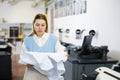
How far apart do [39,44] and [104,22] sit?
7.37ft

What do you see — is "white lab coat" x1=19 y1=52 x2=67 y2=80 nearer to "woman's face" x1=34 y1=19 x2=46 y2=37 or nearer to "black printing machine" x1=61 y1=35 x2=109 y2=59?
"woman's face" x1=34 y1=19 x2=46 y2=37

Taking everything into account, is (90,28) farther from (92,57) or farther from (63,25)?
(63,25)

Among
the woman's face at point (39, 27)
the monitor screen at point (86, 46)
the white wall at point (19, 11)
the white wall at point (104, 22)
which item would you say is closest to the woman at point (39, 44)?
the woman's face at point (39, 27)

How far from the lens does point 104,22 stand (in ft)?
13.3

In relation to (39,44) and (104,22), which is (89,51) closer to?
(104,22)

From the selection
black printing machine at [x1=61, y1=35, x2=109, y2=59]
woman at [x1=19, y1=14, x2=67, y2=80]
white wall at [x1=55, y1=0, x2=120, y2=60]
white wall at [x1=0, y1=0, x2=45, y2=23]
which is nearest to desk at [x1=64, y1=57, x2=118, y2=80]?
black printing machine at [x1=61, y1=35, x2=109, y2=59]

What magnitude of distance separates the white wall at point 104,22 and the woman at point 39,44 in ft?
5.84

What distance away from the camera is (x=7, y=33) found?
10.5 m

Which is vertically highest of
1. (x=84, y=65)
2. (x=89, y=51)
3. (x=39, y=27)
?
(x=39, y=27)

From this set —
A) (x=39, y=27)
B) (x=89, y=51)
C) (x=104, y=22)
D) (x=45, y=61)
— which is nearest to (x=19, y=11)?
(x=104, y=22)

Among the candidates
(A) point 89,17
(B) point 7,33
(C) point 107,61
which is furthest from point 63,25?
(B) point 7,33

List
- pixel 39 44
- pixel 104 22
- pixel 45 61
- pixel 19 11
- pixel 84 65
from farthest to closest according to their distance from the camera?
pixel 19 11 < pixel 104 22 < pixel 84 65 < pixel 39 44 < pixel 45 61

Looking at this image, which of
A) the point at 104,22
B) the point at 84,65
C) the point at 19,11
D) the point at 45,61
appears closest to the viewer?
the point at 45,61

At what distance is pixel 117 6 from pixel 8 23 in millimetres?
7877
